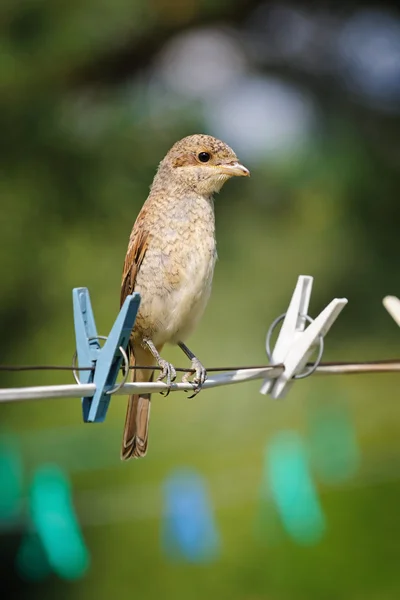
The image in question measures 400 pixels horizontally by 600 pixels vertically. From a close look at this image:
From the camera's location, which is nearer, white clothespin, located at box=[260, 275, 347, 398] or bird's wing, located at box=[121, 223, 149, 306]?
white clothespin, located at box=[260, 275, 347, 398]

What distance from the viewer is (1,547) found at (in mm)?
4562

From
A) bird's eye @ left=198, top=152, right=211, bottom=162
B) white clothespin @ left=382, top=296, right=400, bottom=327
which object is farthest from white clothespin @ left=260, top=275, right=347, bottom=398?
bird's eye @ left=198, top=152, right=211, bottom=162

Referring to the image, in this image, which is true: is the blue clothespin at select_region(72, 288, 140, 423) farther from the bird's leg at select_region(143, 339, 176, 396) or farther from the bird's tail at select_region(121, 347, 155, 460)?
the bird's tail at select_region(121, 347, 155, 460)

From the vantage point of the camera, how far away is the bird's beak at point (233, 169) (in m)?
2.77

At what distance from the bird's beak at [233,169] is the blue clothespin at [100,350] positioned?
96 cm

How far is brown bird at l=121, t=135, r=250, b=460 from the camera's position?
2701 millimetres

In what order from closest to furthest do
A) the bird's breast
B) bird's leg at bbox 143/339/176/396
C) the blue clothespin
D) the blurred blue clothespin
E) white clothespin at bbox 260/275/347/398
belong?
the blue clothespin → white clothespin at bbox 260/275/347/398 → bird's leg at bbox 143/339/176/396 → the bird's breast → the blurred blue clothespin

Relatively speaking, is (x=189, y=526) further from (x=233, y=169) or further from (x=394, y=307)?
(x=394, y=307)

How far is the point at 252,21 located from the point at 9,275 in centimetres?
203

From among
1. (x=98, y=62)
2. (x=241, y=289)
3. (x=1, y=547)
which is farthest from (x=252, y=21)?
(x=1, y=547)

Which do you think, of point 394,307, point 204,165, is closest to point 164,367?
point 394,307

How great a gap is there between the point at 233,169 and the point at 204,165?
0.33 ft

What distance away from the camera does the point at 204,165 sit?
284 centimetres

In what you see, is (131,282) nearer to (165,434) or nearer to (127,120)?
(127,120)
